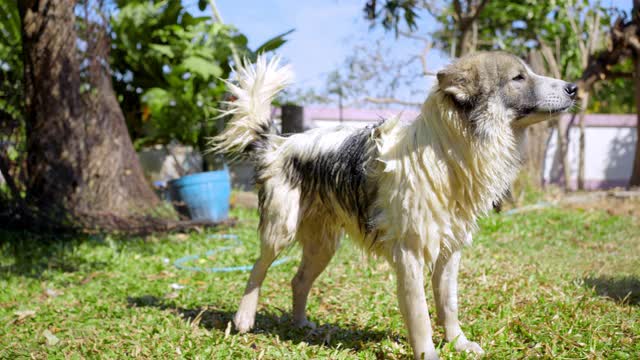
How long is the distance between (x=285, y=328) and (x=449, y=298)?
130 cm

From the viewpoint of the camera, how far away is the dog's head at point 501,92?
11.2 ft

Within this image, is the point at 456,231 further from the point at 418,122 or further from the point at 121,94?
the point at 121,94

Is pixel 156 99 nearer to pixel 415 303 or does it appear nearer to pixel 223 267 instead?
pixel 223 267

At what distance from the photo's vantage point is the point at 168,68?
40.4 ft

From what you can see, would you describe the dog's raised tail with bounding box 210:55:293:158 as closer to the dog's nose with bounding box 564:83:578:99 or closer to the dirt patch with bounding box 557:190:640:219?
the dog's nose with bounding box 564:83:578:99

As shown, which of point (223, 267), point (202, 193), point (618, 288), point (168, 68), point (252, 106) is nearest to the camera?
point (252, 106)

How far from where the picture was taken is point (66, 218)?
8.10 metres

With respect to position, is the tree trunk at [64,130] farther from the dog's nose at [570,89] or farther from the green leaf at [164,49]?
the dog's nose at [570,89]

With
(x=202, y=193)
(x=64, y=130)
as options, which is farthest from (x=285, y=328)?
(x=64, y=130)

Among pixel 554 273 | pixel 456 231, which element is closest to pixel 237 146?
pixel 456 231

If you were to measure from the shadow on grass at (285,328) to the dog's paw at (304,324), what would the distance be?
35 mm

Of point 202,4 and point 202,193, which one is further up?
point 202,4

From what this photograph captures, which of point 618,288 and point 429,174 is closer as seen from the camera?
point 429,174

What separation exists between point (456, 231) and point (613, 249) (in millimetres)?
4473
